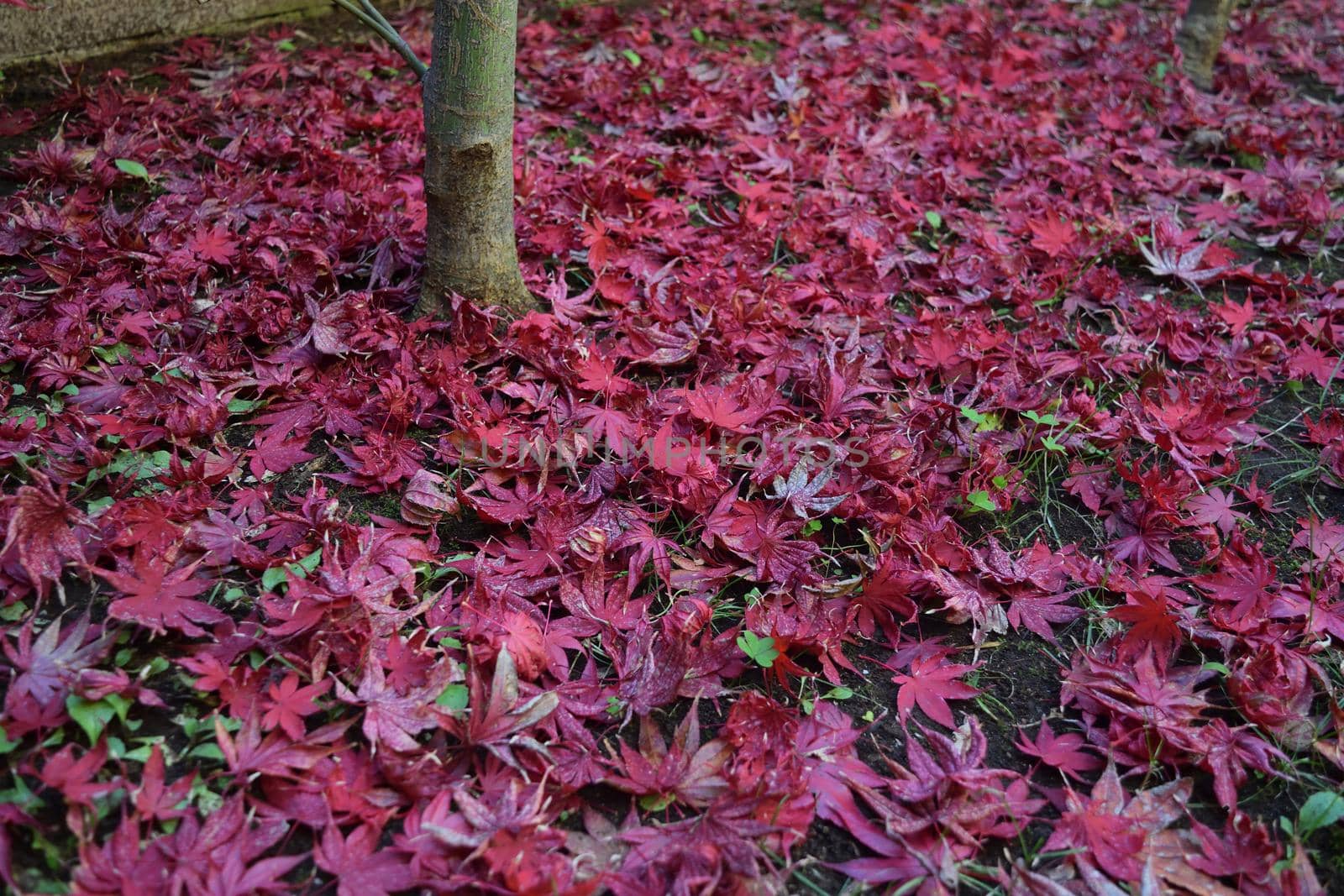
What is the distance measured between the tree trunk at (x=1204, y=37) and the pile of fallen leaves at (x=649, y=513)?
1124 mm

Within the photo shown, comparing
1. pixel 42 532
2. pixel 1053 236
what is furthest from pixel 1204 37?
pixel 42 532

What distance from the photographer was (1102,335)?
2328mm

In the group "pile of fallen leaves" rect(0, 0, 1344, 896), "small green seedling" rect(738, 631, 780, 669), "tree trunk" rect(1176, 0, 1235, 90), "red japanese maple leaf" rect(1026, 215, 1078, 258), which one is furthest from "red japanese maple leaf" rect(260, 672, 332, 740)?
"tree trunk" rect(1176, 0, 1235, 90)

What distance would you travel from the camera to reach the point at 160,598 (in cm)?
144

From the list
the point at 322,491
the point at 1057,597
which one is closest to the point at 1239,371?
the point at 1057,597

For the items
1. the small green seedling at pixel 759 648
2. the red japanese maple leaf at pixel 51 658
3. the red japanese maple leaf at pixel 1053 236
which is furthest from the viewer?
the red japanese maple leaf at pixel 1053 236

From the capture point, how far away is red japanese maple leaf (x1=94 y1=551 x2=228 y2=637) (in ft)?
4.59

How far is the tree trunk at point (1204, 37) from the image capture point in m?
3.89

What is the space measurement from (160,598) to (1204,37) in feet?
14.0

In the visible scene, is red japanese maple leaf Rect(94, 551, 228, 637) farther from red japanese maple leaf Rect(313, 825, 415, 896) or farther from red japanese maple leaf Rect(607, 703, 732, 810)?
red japanese maple leaf Rect(607, 703, 732, 810)

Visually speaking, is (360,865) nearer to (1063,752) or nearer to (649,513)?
(649,513)

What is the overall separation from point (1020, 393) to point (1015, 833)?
104 centimetres

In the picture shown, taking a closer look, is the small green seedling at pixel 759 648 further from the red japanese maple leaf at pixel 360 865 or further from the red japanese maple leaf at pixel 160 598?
the red japanese maple leaf at pixel 160 598

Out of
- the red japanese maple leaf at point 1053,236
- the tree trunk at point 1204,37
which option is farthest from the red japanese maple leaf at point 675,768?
the tree trunk at point 1204,37
